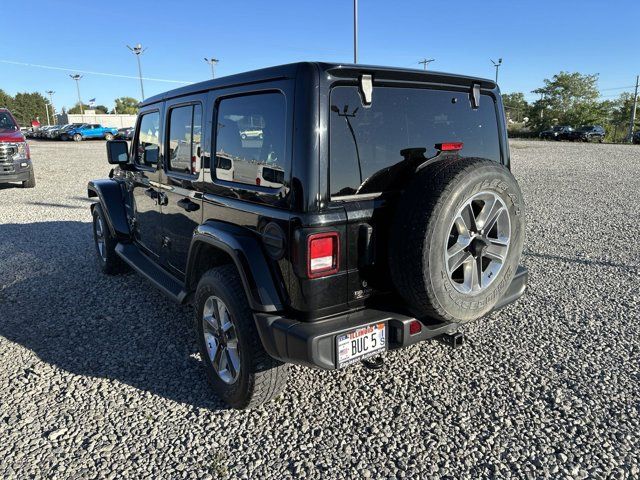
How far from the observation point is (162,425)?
8.61 feet

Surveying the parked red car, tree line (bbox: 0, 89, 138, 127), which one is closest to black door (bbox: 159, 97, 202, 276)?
the parked red car

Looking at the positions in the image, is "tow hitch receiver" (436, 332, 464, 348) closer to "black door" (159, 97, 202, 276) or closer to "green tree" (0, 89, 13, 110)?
"black door" (159, 97, 202, 276)

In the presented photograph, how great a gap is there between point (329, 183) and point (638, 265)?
463 cm

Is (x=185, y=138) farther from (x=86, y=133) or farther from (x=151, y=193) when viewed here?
(x=86, y=133)

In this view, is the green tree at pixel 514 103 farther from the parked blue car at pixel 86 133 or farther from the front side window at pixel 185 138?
the front side window at pixel 185 138

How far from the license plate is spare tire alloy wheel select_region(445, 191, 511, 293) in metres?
0.47

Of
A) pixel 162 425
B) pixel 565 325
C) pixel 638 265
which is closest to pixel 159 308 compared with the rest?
pixel 162 425

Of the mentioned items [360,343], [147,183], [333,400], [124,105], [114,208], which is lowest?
[333,400]

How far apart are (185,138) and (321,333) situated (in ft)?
6.23

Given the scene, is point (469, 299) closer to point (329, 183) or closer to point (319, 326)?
point (319, 326)

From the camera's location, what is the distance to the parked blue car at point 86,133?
3878 centimetres

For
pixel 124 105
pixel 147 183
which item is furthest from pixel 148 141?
pixel 124 105

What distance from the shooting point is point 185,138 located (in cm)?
334

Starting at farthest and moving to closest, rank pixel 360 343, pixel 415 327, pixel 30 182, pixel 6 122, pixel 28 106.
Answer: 1. pixel 28 106
2. pixel 30 182
3. pixel 6 122
4. pixel 415 327
5. pixel 360 343
